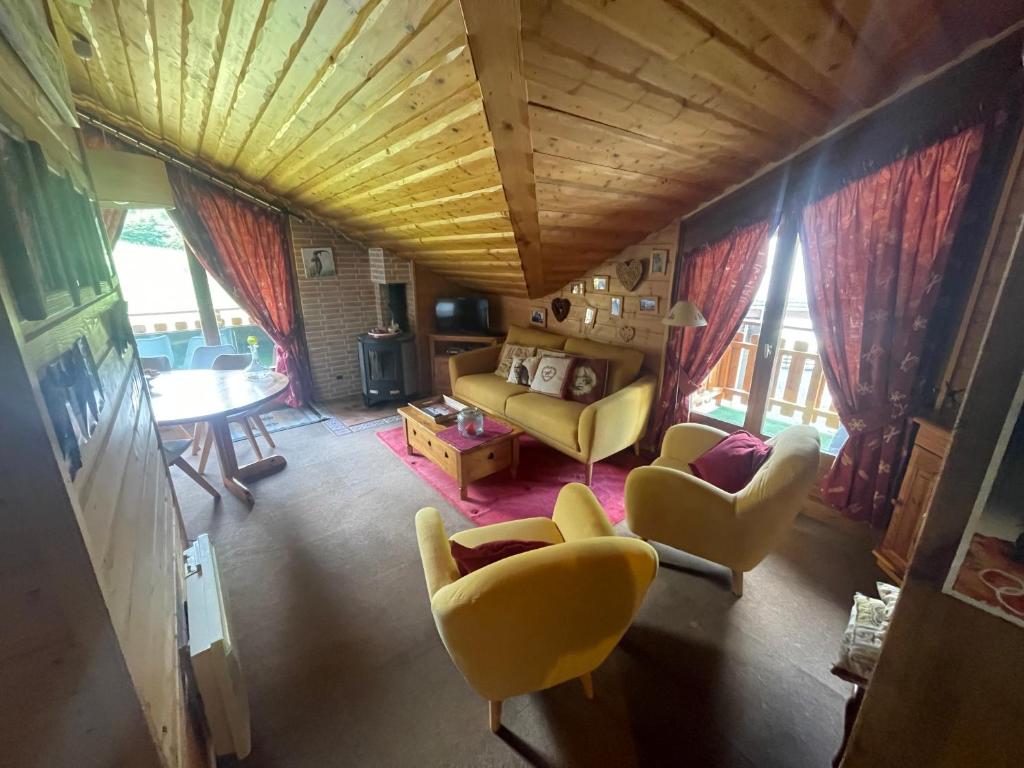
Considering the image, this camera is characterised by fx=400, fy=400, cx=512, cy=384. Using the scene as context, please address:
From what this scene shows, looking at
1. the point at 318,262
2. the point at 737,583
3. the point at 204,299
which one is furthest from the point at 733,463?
the point at 204,299

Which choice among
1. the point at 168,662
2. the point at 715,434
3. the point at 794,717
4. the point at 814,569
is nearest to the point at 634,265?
the point at 715,434

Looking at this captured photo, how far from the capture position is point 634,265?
10.4 ft

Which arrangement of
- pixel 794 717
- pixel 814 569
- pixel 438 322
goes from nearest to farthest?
pixel 794 717 < pixel 814 569 < pixel 438 322

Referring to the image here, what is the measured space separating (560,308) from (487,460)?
1822mm

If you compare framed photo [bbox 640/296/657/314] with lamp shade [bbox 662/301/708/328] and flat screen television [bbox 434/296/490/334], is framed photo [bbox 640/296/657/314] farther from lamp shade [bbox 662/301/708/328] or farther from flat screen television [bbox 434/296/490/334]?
flat screen television [bbox 434/296/490/334]

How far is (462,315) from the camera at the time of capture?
4676mm

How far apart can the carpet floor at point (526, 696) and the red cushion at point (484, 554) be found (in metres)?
0.62

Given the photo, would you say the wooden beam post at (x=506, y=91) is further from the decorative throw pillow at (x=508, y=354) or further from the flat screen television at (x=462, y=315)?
the flat screen television at (x=462, y=315)

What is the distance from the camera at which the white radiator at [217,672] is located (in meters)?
1.16

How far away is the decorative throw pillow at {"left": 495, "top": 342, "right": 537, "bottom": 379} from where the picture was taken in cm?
374

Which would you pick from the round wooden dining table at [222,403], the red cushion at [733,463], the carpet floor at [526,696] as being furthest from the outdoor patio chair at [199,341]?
the red cushion at [733,463]

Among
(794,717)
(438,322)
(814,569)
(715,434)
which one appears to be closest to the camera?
(794,717)

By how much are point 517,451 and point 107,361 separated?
224 cm

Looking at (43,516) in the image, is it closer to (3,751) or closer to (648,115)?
(3,751)
